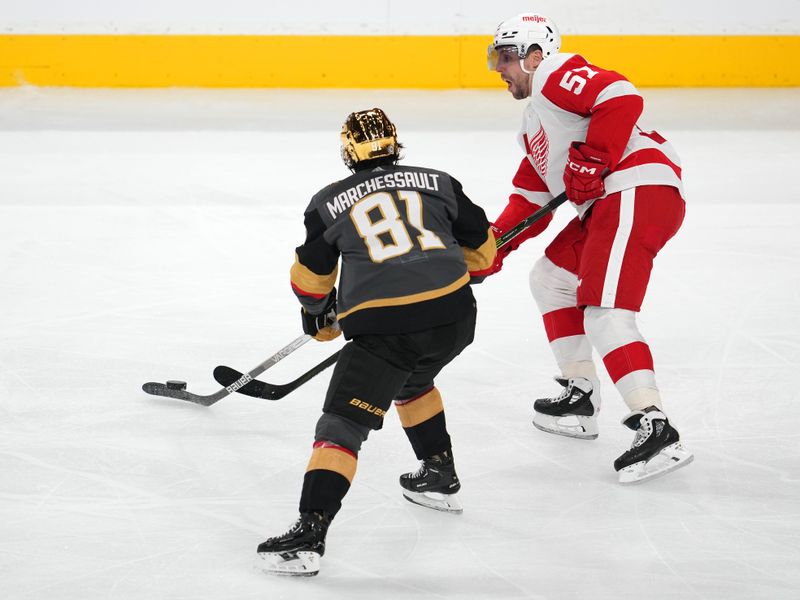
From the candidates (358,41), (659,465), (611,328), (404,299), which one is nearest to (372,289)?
(404,299)

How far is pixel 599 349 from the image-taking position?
8.19ft

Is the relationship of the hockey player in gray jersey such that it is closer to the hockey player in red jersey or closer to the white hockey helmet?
the hockey player in red jersey

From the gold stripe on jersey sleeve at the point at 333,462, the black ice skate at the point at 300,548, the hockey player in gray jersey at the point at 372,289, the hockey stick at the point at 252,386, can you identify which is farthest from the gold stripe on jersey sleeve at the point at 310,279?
the hockey stick at the point at 252,386

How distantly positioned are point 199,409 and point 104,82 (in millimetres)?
6214

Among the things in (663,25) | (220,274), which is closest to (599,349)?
(220,274)

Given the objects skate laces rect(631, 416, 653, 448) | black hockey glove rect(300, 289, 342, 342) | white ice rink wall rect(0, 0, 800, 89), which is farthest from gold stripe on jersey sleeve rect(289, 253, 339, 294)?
white ice rink wall rect(0, 0, 800, 89)

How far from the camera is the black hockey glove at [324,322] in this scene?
2.26m

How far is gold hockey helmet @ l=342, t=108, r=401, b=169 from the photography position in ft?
6.74

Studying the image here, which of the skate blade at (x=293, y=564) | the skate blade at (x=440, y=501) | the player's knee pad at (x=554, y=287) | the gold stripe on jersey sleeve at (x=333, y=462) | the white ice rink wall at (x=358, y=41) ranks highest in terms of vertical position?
the white ice rink wall at (x=358, y=41)

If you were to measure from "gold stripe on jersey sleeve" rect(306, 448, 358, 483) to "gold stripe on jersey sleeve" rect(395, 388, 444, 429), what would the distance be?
0.96 feet

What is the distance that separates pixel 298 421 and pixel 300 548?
852 millimetres

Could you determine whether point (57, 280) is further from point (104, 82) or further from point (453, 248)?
point (104, 82)

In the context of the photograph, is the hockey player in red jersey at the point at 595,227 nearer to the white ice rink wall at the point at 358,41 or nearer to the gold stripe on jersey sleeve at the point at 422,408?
the gold stripe on jersey sleeve at the point at 422,408

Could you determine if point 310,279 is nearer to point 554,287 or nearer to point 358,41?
point 554,287
